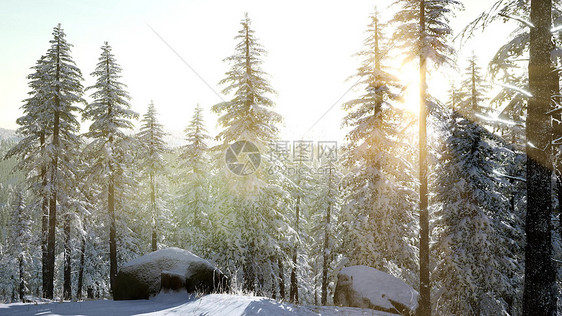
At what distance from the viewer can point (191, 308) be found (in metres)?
6.91

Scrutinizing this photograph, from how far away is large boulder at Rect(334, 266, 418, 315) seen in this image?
9.49 metres

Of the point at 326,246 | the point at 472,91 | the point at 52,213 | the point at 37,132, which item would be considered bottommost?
the point at 326,246

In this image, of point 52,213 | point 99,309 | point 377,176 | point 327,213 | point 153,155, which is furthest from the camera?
point 327,213

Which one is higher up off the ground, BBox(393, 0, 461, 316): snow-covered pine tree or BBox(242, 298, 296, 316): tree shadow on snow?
BBox(393, 0, 461, 316): snow-covered pine tree

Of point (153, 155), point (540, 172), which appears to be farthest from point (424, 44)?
point (153, 155)

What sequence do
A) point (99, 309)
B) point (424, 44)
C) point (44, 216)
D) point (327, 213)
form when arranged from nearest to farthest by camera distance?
point (99, 309), point (424, 44), point (44, 216), point (327, 213)

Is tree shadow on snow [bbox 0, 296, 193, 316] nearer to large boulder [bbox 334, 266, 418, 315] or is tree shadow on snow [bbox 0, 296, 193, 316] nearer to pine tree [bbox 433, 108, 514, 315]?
large boulder [bbox 334, 266, 418, 315]

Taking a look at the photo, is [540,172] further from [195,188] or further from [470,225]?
[195,188]

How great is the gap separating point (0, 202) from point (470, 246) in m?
213

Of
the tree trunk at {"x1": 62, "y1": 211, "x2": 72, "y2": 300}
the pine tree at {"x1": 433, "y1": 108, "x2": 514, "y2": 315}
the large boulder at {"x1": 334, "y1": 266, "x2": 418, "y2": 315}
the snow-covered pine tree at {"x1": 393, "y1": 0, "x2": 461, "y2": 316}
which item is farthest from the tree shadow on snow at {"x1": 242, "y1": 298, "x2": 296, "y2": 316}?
the tree trunk at {"x1": 62, "y1": 211, "x2": 72, "y2": 300}

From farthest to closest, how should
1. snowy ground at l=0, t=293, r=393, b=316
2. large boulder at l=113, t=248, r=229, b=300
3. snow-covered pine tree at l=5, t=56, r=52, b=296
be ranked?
1. snow-covered pine tree at l=5, t=56, r=52, b=296
2. large boulder at l=113, t=248, r=229, b=300
3. snowy ground at l=0, t=293, r=393, b=316

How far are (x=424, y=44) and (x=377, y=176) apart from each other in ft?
21.2

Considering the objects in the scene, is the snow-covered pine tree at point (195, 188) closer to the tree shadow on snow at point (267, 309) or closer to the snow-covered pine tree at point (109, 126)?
the snow-covered pine tree at point (109, 126)
